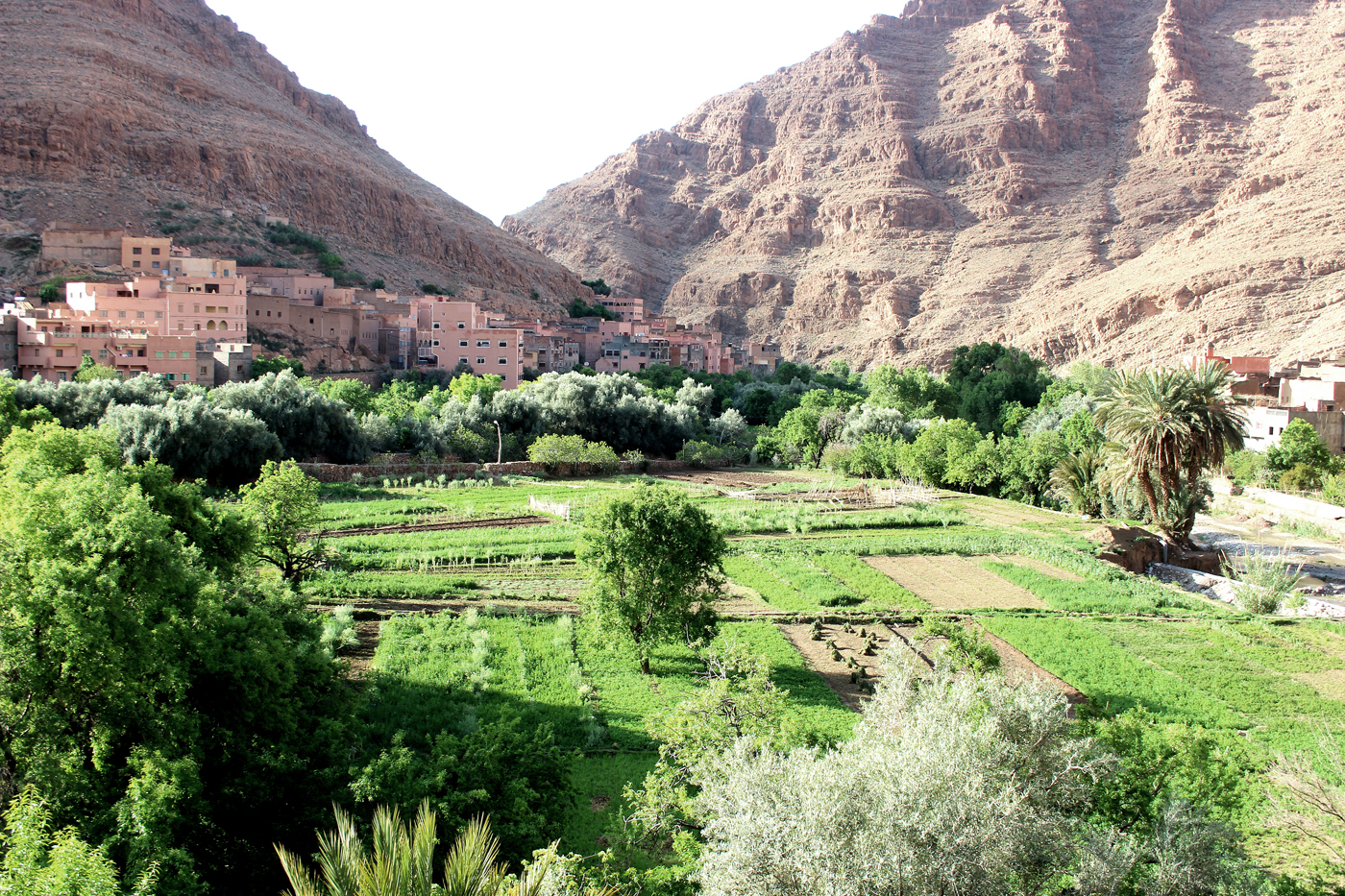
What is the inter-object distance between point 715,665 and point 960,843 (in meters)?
6.70

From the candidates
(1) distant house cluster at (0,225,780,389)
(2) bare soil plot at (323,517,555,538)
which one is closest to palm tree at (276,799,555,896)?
(2) bare soil plot at (323,517,555,538)

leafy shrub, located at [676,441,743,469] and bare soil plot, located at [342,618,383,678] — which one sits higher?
leafy shrub, located at [676,441,743,469]

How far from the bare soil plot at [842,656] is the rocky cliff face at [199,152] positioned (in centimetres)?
7657

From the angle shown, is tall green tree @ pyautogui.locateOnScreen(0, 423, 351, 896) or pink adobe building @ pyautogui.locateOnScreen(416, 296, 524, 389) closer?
tall green tree @ pyautogui.locateOnScreen(0, 423, 351, 896)

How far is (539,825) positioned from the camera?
10.5 metres

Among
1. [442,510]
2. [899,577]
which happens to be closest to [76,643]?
[899,577]

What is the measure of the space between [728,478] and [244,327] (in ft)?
107

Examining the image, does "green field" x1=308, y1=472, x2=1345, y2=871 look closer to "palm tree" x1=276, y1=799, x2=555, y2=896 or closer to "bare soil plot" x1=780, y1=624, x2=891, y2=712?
"bare soil plot" x1=780, y1=624, x2=891, y2=712

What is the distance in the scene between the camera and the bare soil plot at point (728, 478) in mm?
47109

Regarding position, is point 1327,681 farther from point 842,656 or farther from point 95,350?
point 95,350

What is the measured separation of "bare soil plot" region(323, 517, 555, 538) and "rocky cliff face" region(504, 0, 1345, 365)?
251ft

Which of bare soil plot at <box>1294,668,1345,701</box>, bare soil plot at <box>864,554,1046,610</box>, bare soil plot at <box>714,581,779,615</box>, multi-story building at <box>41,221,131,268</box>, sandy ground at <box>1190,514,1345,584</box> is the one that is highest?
multi-story building at <box>41,221,131,268</box>

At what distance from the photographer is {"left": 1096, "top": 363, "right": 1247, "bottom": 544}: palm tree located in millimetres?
30453

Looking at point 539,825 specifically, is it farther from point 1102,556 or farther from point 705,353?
point 705,353
